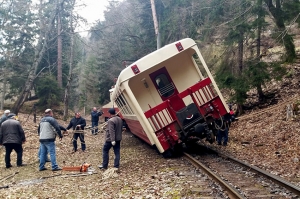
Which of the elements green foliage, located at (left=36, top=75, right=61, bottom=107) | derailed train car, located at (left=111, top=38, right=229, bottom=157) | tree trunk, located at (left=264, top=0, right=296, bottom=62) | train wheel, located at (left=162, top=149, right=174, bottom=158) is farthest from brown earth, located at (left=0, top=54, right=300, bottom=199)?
green foliage, located at (left=36, top=75, right=61, bottom=107)

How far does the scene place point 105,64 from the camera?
29.7 m

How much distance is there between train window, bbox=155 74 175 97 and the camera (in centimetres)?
1105

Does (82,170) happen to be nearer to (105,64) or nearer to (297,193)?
(297,193)

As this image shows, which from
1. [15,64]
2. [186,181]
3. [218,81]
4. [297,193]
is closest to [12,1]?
[15,64]

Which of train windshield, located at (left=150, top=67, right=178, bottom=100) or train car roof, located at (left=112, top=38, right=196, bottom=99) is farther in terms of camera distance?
train windshield, located at (left=150, top=67, right=178, bottom=100)

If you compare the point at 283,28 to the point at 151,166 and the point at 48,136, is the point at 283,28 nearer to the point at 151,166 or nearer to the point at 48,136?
the point at 151,166

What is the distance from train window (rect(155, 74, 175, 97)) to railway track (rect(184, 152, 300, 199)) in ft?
9.74

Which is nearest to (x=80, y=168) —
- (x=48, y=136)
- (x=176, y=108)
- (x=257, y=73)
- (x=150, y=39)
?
(x=48, y=136)

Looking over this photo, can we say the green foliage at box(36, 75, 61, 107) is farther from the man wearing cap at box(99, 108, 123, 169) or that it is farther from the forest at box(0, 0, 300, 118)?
the man wearing cap at box(99, 108, 123, 169)

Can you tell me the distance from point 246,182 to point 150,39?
22.5 meters

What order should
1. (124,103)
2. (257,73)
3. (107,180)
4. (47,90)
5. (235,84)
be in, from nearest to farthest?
(107,180) < (124,103) < (257,73) < (235,84) < (47,90)

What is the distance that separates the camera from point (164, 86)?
11109 millimetres

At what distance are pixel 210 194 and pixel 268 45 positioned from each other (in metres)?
11.4

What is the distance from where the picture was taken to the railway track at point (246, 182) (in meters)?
5.66
